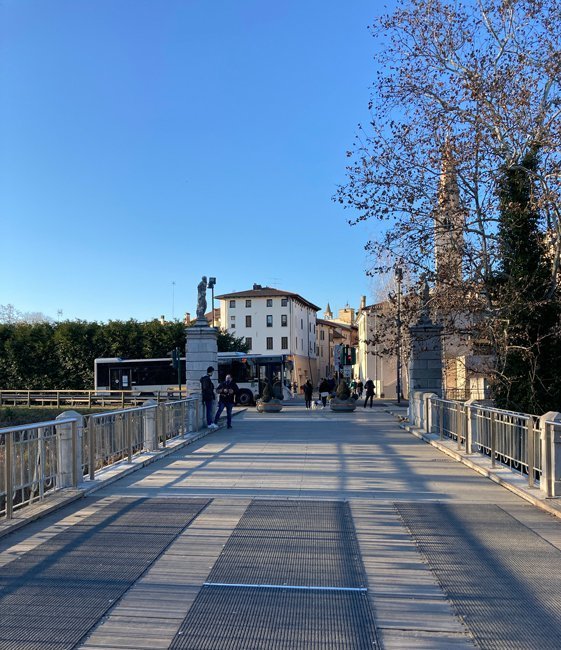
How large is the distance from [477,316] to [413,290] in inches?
74.4

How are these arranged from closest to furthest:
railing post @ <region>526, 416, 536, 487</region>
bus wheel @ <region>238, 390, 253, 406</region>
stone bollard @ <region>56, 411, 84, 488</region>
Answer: stone bollard @ <region>56, 411, 84, 488</region> → railing post @ <region>526, 416, 536, 487</region> → bus wheel @ <region>238, 390, 253, 406</region>

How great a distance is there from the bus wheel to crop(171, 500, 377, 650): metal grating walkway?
109 ft

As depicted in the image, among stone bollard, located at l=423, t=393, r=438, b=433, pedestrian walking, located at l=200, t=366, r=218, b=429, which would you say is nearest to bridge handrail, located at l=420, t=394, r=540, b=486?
stone bollard, located at l=423, t=393, r=438, b=433

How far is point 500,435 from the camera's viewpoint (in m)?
11.5

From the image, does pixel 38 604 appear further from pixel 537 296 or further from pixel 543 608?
pixel 537 296

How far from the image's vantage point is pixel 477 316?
18.1 m

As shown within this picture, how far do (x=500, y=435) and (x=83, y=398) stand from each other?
30.6 meters

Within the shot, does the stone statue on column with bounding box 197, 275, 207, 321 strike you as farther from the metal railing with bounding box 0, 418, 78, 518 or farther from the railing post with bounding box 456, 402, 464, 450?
the metal railing with bounding box 0, 418, 78, 518

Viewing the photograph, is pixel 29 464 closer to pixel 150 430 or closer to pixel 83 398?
pixel 150 430

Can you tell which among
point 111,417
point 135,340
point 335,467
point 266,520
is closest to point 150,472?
point 111,417

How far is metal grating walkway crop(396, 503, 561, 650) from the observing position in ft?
14.9

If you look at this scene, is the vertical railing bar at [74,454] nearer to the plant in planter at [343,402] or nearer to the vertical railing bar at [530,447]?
the vertical railing bar at [530,447]

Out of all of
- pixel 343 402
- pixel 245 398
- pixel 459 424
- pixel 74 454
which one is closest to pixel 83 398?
pixel 245 398

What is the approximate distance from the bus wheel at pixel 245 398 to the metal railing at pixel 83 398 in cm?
440
